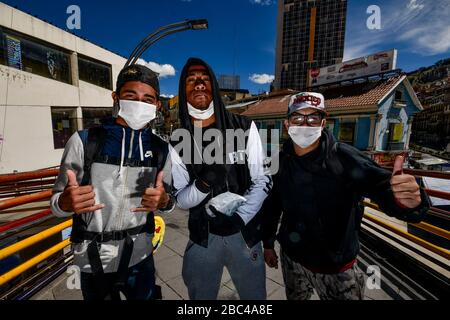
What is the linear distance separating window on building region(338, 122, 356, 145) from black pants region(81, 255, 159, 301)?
16.5 m

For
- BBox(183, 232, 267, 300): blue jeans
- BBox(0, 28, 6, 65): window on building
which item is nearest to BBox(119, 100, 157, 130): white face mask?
BBox(183, 232, 267, 300): blue jeans

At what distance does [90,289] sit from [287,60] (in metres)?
73.9

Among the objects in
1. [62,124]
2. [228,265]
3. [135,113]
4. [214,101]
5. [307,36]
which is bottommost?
[228,265]

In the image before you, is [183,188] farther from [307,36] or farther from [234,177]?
[307,36]

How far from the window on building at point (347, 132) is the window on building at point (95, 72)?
20140 mm

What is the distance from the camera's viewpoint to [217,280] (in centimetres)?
175

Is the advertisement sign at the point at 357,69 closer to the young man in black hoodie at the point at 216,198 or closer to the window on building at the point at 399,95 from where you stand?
the window on building at the point at 399,95

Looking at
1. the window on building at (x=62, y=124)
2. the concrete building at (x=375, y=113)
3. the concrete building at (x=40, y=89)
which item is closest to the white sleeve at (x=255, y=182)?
the concrete building at (x=375, y=113)

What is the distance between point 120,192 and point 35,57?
1770 centimetres

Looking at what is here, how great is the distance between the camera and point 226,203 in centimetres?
162

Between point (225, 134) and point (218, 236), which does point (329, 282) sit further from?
point (225, 134)

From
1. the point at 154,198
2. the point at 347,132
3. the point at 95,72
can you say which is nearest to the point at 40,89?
the point at 95,72

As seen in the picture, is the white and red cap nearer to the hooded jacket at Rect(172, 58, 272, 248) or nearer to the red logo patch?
the red logo patch

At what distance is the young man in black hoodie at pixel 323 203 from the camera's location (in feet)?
5.24
